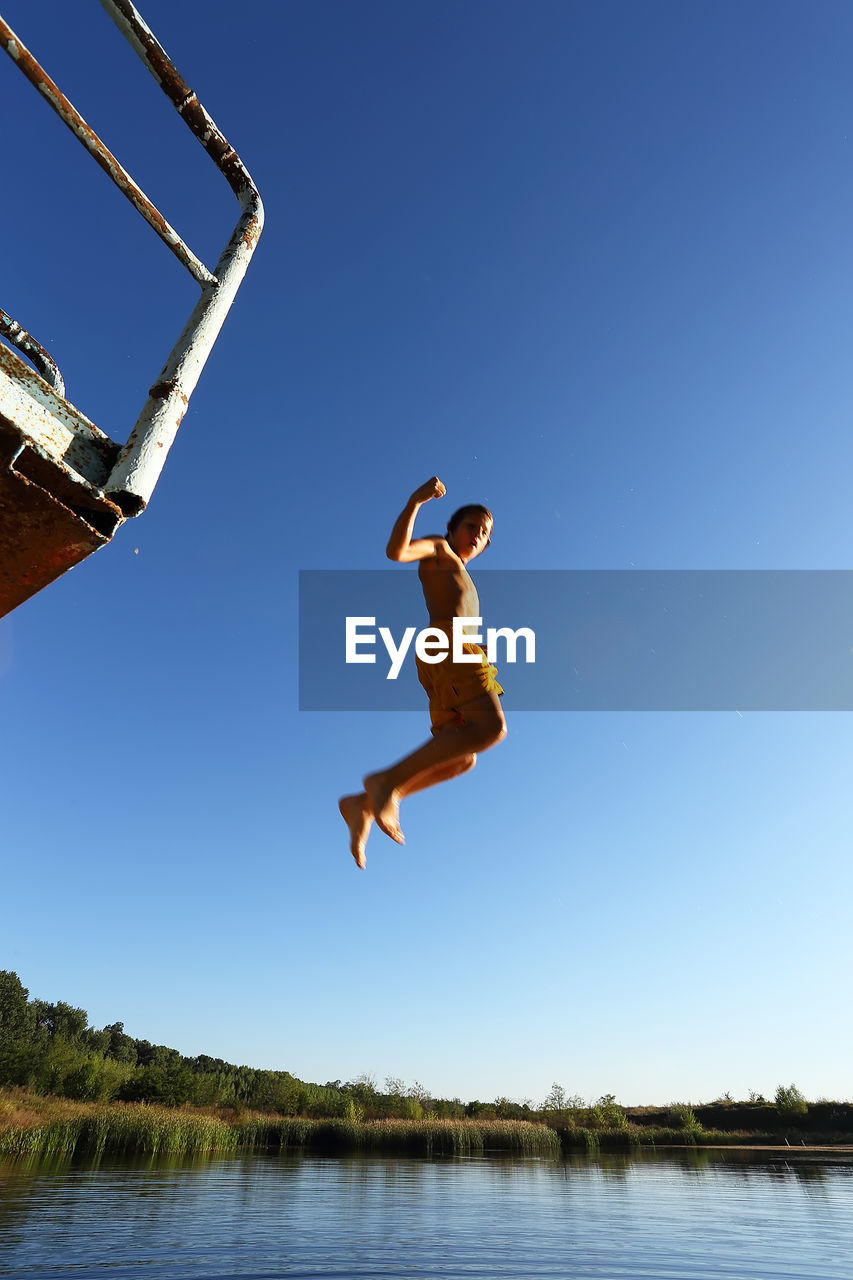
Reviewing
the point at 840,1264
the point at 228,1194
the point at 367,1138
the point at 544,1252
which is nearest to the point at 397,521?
the point at 544,1252

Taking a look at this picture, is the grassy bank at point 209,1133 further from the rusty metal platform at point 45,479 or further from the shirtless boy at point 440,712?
the rusty metal platform at point 45,479

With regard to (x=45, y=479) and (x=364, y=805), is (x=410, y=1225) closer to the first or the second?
(x=364, y=805)

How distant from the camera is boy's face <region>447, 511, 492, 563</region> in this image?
168 inches

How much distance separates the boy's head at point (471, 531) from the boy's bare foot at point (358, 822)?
1.59 m

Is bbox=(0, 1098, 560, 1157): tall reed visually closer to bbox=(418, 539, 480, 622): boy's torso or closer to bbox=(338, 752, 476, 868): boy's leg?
bbox=(338, 752, 476, 868): boy's leg

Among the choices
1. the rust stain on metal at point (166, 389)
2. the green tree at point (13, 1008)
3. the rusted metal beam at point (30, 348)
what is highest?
the green tree at point (13, 1008)

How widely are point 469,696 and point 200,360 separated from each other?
2.74m

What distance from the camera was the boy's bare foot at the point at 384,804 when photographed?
3.99 m

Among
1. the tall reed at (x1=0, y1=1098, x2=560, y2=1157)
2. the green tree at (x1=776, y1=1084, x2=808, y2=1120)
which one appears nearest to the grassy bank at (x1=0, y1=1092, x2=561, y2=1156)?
the tall reed at (x1=0, y1=1098, x2=560, y2=1157)

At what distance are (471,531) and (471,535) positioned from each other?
3 centimetres

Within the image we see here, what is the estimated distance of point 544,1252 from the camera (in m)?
14.5

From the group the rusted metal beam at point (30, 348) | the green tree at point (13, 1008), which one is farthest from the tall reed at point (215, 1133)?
the green tree at point (13, 1008)

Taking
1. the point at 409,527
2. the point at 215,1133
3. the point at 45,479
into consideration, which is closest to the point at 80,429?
the point at 45,479

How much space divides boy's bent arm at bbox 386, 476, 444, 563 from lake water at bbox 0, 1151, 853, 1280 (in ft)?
45.8
